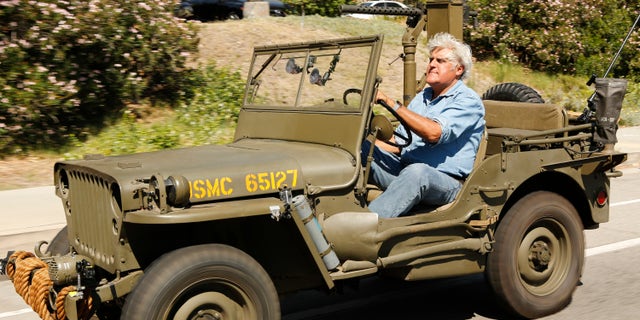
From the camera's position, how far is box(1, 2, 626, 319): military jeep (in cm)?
374

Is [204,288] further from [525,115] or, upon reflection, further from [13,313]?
[525,115]

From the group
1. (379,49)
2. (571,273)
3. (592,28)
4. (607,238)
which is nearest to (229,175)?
(379,49)

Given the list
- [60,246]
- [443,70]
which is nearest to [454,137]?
[443,70]

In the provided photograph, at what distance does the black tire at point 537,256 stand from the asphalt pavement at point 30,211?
409 cm

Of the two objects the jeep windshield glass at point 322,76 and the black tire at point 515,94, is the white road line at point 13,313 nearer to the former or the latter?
the jeep windshield glass at point 322,76

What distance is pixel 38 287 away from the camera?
13.0 ft

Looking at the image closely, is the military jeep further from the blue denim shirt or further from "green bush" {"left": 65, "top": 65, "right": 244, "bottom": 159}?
"green bush" {"left": 65, "top": 65, "right": 244, "bottom": 159}

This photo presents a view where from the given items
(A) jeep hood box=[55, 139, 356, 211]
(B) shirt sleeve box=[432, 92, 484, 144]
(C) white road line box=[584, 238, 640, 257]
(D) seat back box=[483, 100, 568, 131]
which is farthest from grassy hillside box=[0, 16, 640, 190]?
(A) jeep hood box=[55, 139, 356, 211]

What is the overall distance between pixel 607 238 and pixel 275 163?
13.8ft

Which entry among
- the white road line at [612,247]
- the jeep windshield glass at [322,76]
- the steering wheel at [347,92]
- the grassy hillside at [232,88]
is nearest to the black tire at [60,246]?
the jeep windshield glass at [322,76]

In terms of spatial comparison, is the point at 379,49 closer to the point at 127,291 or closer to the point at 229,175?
the point at 229,175

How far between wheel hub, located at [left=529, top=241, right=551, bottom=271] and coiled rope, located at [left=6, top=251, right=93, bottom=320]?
2.73m

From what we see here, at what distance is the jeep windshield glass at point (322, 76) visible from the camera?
462cm

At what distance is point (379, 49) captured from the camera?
4.49 meters
